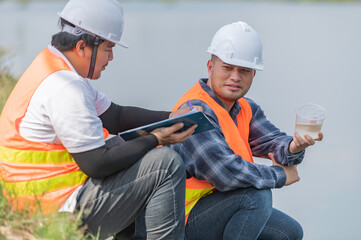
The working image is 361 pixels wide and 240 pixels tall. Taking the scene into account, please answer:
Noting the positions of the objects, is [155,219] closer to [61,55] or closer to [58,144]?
[58,144]

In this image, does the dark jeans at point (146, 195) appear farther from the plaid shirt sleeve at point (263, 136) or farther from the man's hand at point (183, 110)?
the plaid shirt sleeve at point (263, 136)

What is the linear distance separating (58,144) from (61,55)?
43cm

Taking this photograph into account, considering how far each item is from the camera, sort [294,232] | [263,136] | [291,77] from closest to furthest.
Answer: [294,232] → [263,136] → [291,77]

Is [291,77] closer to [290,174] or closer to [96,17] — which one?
[290,174]

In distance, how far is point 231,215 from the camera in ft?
11.5

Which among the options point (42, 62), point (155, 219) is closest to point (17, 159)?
point (42, 62)

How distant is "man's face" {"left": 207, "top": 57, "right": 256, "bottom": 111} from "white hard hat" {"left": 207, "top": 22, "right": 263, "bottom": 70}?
38mm

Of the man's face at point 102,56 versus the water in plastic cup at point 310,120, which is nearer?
the man's face at point 102,56

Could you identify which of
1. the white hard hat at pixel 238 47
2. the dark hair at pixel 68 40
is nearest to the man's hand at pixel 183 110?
the white hard hat at pixel 238 47

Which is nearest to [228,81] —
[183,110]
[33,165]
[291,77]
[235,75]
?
→ [235,75]

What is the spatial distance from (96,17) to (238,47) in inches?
33.1

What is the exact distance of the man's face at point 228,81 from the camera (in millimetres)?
Answer: 3600

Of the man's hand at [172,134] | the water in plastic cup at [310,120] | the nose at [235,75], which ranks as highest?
the nose at [235,75]

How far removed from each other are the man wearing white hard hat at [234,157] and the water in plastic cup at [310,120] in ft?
0.10
